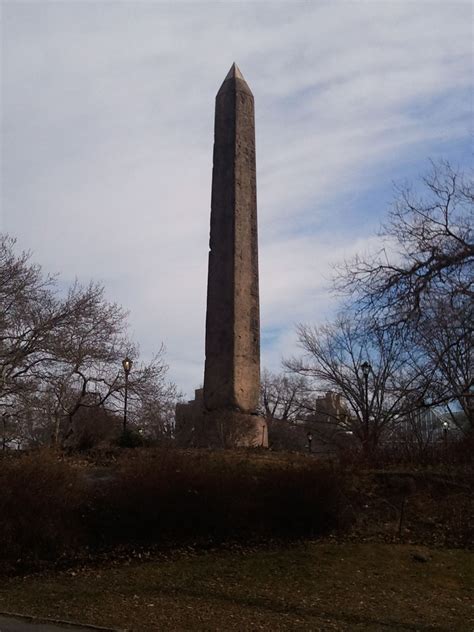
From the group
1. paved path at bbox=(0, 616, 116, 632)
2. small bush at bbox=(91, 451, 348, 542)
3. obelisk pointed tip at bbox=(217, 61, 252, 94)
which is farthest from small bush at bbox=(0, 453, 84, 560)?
obelisk pointed tip at bbox=(217, 61, 252, 94)

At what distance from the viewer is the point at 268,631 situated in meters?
6.93

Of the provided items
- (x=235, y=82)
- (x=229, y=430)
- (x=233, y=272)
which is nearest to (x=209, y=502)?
(x=229, y=430)

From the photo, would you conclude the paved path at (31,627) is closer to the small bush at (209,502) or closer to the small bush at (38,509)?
the small bush at (38,509)

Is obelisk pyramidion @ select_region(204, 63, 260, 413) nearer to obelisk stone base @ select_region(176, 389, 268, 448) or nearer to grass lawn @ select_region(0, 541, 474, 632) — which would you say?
obelisk stone base @ select_region(176, 389, 268, 448)

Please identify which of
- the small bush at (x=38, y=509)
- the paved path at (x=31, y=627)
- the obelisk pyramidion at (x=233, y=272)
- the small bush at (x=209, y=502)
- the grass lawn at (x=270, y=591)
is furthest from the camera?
the obelisk pyramidion at (x=233, y=272)

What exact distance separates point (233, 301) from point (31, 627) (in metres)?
9.44

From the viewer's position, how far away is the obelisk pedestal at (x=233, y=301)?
1555 cm

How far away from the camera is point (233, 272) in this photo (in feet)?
51.6

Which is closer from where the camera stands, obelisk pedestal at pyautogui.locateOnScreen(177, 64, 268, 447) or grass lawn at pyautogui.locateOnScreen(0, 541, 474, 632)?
grass lawn at pyautogui.locateOnScreen(0, 541, 474, 632)

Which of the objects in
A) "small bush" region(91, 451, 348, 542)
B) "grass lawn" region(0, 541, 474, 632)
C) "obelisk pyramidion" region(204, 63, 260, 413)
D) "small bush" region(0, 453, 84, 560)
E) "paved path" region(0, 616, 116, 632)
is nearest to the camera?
"paved path" region(0, 616, 116, 632)

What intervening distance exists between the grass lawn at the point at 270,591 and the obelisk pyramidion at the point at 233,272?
5.59 meters

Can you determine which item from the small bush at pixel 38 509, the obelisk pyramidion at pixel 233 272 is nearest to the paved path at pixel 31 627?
the small bush at pixel 38 509

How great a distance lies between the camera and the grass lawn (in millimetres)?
7340

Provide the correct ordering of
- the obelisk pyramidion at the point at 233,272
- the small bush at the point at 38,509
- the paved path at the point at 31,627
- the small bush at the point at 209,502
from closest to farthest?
1. the paved path at the point at 31,627
2. the small bush at the point at 38,509
3. the small bush at the point at 209,502
4. the obelisk pyramidion at the point at 233,272
